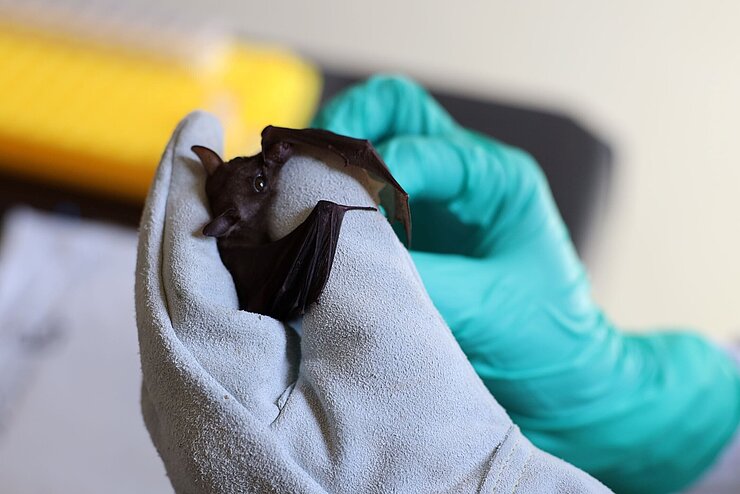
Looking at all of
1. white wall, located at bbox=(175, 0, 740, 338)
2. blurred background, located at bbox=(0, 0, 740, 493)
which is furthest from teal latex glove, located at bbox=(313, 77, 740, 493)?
white wall, located at bbox=(175, 0, 740, 338)

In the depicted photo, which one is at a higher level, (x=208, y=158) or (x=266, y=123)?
(x=208, y=158)

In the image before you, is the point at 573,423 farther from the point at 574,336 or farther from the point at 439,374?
the point at 439,374

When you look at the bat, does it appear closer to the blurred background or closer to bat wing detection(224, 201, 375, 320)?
bat wing detection(224, 201, 375, 320)

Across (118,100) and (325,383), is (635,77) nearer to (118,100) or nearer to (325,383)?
(118,100)

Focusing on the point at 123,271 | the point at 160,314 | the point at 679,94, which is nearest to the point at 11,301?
the point at 123,271

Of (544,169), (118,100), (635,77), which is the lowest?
(118,100)

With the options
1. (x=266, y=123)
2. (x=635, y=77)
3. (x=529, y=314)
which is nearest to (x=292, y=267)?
(x=529, y=314)
